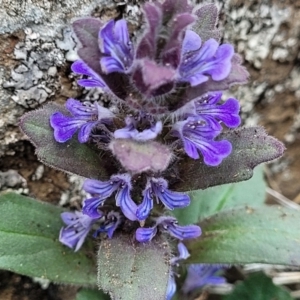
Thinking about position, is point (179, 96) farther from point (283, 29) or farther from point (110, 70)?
point (283, 29)

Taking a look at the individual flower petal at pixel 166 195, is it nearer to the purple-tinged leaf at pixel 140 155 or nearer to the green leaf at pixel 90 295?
the purple-tinged leaf at pixel 140 155

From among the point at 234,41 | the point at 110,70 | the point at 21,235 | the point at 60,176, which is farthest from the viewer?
the point at 234,41

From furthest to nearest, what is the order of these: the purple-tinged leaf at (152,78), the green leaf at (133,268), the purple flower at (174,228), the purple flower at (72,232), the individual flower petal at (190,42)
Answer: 1. the purple flower at (72,232)
2. the purple flower at (174,228)
3. the green leaf at (133,268)
4. the individual flower petal at (190,42)
5. the purple-tinged leaf at (152,78)

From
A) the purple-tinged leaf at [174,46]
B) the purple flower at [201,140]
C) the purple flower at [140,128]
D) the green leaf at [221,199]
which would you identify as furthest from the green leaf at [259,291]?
the purple-tinged leaf at [174,46]

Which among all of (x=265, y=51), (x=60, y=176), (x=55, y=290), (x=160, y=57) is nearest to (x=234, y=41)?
(x=265, y=51)

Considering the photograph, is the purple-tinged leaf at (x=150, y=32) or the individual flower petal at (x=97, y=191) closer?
the purple-tinged leaf at (x=150, y=32)

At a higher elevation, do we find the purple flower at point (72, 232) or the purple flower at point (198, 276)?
the purple flower at point (72, 232)

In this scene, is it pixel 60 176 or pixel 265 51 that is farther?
pixel 265 51

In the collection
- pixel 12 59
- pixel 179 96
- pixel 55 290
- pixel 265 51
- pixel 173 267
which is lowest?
pixel 55 290
